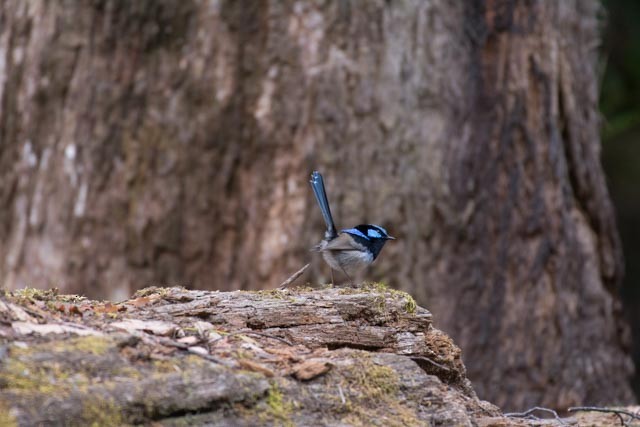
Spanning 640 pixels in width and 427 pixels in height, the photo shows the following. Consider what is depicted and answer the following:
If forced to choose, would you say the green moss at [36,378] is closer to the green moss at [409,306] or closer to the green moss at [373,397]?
the green moss at [373,397]

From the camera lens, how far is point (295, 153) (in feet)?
21.9

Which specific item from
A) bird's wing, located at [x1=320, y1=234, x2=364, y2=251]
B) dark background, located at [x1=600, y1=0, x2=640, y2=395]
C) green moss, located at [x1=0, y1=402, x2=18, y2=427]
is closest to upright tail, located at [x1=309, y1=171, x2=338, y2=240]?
bird's wing, located at [x1=320, y1=234, x2=364, y2=251]

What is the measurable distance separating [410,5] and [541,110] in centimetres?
139

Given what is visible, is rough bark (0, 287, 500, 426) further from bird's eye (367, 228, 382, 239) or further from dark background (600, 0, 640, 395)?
dark background (600, 0, 640, 395)

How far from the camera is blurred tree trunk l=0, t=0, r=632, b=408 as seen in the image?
671cm

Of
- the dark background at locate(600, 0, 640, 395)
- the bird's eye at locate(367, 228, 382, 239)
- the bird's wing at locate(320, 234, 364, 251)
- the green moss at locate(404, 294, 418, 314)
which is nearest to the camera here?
the green moss at locate(404, 294, 418, 314)

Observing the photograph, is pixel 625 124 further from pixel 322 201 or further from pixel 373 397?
pixel 373 397

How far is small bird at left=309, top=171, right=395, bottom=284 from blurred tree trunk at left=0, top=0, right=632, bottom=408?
1.28m

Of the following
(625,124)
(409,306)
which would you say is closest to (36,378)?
(409,306)

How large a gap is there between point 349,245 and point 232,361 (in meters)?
2.27

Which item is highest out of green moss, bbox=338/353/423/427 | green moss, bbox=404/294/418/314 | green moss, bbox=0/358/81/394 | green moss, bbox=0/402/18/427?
green moss, bbox=0/358/81/394

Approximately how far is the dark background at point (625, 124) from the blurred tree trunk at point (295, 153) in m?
2.73

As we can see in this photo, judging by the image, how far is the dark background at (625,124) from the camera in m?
10.9

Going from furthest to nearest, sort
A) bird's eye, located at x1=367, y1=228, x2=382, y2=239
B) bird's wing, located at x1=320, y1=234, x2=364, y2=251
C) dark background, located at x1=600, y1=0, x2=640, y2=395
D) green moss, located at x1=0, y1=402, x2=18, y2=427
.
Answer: dark background, located at x1=600, y1=0, x2=640, y2=395, bird's eye, located at x1=367, y1=228, x2=382, y2=239, bird's wing, located at x1=320, y1=234, x2=364, y2=251, green moss, located at x1=0, y1=402, x2=18, y2=427
